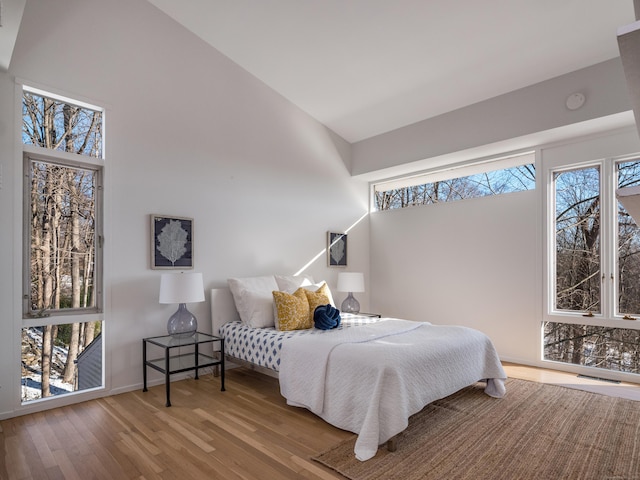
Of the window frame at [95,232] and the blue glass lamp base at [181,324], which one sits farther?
the blue glass lamp base at [181,324]

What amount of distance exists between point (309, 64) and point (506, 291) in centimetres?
342

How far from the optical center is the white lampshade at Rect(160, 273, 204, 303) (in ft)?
11.2

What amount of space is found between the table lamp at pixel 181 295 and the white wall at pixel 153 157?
0.94 feet

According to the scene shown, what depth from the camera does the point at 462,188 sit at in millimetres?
5066

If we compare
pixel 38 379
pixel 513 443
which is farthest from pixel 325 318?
pixel 38 379

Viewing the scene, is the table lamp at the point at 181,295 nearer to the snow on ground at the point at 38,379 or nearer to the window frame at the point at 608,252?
the snow on ground at the point at 38,379

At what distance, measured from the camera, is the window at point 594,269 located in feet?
12.6

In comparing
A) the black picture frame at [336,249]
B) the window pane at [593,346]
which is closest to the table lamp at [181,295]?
the black picture frame at [336,249]

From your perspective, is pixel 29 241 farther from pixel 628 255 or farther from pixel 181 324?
pixel 628 255

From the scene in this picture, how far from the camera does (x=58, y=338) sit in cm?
326

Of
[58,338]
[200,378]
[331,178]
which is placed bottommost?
[200,378]

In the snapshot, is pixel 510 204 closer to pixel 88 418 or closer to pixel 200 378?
pixel 200 378

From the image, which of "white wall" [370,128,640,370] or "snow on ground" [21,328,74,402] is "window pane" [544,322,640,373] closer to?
"white wall" [370,128,640,370]

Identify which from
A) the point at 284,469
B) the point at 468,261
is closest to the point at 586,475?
the point at 284,469
